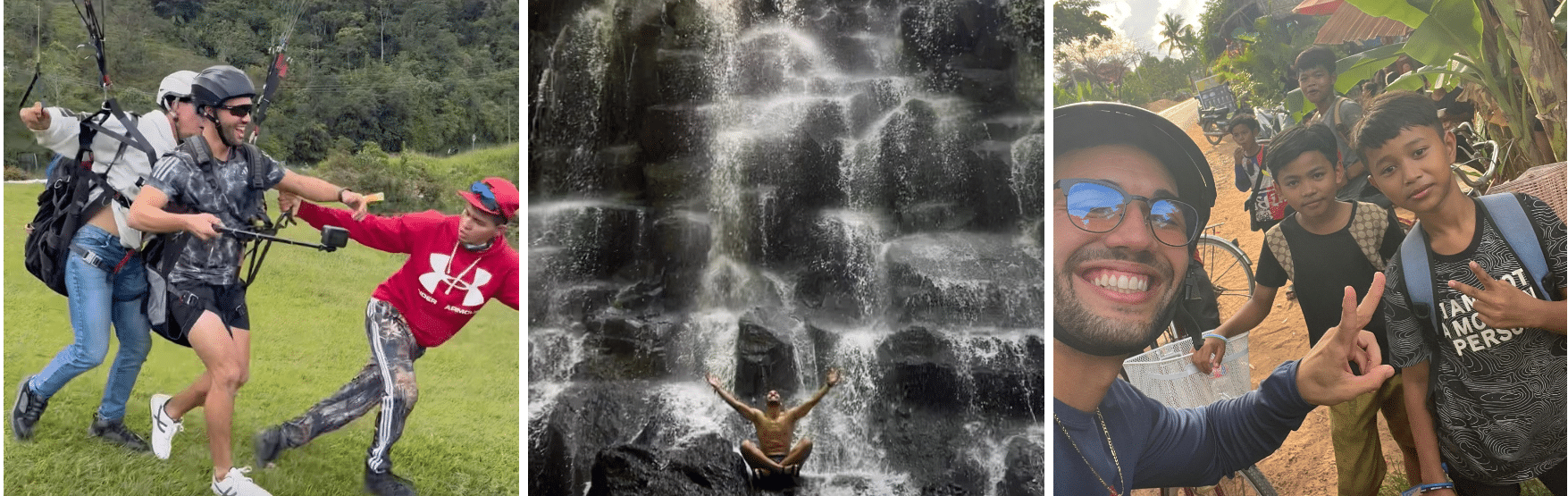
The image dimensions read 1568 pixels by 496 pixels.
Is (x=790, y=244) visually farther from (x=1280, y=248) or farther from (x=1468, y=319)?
(x=1468, y=319)

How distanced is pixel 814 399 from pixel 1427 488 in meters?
2.17

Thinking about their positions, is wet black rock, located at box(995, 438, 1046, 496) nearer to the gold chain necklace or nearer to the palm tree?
the gold chain necklace

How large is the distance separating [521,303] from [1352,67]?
3.12m

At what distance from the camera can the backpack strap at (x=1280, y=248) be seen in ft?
11.4

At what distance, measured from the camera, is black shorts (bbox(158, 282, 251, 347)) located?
3.27 m

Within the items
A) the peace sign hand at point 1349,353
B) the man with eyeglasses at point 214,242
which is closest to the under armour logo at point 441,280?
the man with eyeglasses at point 214,242

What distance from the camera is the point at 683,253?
12.2 feet

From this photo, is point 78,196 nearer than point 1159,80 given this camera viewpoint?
Yes

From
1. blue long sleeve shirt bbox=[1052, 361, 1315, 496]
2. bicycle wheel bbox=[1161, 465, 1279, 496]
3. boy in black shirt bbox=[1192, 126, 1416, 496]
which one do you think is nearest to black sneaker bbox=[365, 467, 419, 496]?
blue long sleeve shirt bbox=[1052, 361, 1315, 496]

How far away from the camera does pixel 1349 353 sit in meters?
3.41

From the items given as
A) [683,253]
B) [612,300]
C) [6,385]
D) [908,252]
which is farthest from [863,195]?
[6,385]

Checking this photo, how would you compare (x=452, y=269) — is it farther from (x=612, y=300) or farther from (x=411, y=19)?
(x=411, y=19)

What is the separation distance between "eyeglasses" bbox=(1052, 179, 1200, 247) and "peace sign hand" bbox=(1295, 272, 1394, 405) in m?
0.58

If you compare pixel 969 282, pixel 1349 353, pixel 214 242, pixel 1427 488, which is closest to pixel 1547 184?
pixel 1349 353
